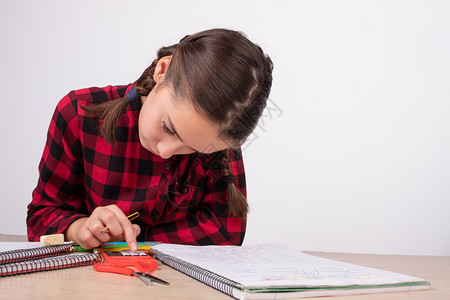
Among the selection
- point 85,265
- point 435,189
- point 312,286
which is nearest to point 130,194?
point 85,265

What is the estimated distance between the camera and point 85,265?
738 millimetres

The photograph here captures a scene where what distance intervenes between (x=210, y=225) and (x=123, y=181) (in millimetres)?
266

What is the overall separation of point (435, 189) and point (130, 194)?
1.70 metres

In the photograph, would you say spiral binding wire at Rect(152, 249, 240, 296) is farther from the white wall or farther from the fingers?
the white wall

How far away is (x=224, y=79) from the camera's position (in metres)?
0.91

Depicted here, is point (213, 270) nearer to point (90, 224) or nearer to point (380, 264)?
point (90, 224)

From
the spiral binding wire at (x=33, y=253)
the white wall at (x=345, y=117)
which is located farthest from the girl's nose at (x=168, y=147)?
the white wall at (x=345, y=117)

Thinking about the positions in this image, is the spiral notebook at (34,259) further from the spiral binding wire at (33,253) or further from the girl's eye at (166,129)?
the girl's eye at (166,129)

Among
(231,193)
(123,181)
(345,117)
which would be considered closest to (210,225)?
(231,193)

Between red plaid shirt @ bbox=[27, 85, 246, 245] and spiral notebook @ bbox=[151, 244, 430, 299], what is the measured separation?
37cm

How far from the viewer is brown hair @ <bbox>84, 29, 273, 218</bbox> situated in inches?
35.6

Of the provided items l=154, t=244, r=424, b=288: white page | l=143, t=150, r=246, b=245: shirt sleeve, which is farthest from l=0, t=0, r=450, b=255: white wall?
l=154, t=244, r=424, b=288: white page

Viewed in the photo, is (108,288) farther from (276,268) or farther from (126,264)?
(276,268)

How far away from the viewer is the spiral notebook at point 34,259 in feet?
2.10
